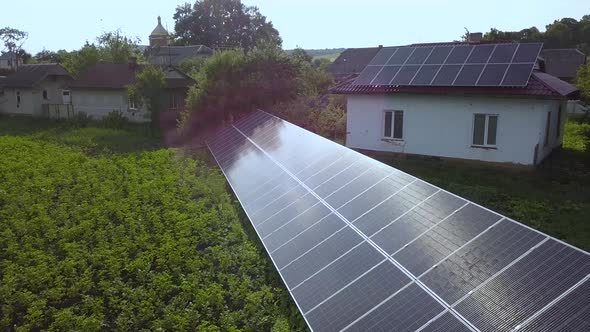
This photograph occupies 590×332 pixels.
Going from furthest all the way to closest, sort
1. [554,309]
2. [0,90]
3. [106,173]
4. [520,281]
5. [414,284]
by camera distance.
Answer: [0,90], [106,173], [414,284], [520,281], [554,309]

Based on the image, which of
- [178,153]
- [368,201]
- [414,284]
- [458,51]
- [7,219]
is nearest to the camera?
[414,284]

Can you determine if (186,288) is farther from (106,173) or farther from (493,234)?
(106,173)

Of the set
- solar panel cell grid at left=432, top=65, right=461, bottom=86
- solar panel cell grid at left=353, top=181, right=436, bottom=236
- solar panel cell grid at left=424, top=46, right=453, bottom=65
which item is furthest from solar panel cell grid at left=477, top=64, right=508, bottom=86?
solar panel cell grid at left=353, top=181, right=436, bottom=236

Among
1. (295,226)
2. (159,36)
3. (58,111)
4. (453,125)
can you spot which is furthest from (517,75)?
(159,36)

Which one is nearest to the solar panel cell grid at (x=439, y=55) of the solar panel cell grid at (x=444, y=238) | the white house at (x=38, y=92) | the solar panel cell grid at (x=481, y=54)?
the solar panel cell grid at (x=481, y=54)

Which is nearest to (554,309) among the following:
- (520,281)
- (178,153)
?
(520,281)

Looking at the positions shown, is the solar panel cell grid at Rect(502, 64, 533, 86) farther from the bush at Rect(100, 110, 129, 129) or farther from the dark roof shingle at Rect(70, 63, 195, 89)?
the bush at Rect(100, 110, 129, 129)

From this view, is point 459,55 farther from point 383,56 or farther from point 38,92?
point 38,92
